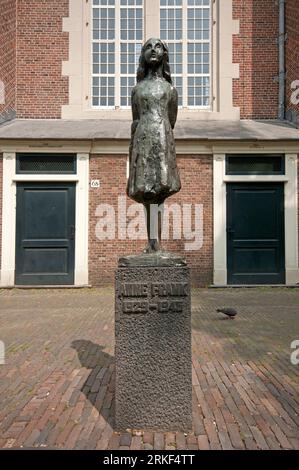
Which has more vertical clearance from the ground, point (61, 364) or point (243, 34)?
point (243, 34)

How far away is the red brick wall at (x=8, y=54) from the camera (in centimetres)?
1360

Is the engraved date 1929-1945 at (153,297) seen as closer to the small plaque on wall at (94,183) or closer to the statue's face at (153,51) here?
the statue's face at (153,51)

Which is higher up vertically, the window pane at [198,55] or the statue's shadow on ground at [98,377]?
the window pane at [198,55]

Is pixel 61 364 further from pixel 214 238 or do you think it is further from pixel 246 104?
pixel 246 104

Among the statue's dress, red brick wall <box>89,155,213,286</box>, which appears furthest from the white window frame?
the statue's dress

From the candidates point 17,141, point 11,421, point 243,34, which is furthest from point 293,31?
point 11,421

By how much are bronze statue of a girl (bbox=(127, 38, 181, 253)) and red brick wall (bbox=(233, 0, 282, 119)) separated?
11.3m

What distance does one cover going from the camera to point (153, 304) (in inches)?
136

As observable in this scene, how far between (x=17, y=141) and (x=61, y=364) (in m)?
8.73

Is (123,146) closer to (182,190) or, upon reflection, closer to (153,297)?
(182,190)

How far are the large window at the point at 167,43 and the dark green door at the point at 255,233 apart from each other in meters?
4.15

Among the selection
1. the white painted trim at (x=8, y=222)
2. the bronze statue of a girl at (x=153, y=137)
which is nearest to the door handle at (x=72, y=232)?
the white painted trim at (x=8, y=222)

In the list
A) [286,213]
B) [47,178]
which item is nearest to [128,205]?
[47,178]

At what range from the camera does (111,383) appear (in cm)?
449
